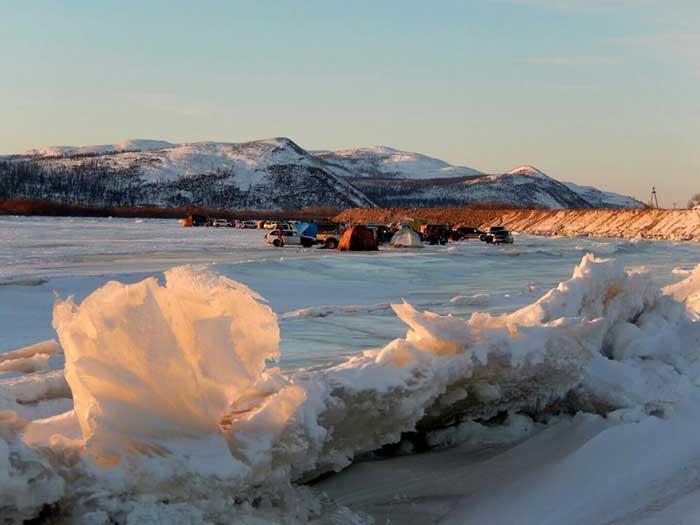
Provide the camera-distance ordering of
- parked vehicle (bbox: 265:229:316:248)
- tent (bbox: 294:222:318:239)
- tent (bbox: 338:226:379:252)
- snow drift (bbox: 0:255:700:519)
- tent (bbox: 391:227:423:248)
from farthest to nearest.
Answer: tent (bbox: 391:227:423:248), tent (bbox: 294:222:318:239), parked vehicle (bbox: 265:229:316:248), tent (bbox: 338:226:379:252), snow drift (bbox: 0:255:700:519)

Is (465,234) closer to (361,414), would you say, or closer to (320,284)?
(320,284)

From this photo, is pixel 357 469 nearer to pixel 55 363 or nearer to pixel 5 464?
pixel 5 464

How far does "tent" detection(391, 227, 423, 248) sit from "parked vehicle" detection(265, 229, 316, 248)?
4371 mm

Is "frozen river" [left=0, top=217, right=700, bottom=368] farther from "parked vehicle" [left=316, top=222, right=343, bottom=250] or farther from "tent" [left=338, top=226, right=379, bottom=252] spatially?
"parked vehicle" [left=316, top=222, right=343, bottom=250]

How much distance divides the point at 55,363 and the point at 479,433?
452 centimetres

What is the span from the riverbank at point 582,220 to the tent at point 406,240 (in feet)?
89.5

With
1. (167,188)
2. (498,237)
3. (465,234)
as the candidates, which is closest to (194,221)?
(465,234)

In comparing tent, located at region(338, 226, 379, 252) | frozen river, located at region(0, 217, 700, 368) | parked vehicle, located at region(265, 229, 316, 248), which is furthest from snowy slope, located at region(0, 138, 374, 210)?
frozen river, located at region(0, 217, 700, 368)

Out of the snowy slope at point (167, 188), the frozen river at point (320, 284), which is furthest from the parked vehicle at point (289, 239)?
the snowy slope at point (167, 188)

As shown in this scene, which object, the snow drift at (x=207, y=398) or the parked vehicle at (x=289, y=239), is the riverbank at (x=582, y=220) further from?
the snow drift at (x=207, y=398)

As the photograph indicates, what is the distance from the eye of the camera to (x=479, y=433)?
596 centimetres

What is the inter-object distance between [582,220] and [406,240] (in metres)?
45.8

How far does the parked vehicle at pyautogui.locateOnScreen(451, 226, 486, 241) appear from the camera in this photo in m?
55.7

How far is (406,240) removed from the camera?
4384cm
